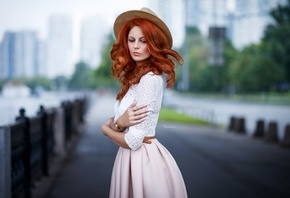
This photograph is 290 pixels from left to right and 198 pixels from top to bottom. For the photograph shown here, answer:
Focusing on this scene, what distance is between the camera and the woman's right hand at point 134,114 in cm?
313

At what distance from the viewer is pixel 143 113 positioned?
3135mm

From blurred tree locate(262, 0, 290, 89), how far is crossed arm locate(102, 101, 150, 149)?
52753mm

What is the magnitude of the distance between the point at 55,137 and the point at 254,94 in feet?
199

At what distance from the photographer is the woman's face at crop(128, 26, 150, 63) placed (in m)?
3.35

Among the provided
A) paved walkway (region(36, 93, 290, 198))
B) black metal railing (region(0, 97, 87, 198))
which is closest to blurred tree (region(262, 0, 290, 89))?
paved walkway (region(36, 93, 290, 198))

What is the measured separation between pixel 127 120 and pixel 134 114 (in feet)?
0.21

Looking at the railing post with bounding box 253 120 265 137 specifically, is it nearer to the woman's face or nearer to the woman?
the woman

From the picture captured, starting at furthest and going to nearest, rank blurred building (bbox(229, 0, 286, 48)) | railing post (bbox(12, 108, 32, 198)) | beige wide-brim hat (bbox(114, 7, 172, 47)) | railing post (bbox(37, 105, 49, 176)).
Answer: blurred building (bbox(229, 0, 286, 48)), railing post (bbox(37, 105, 49, 176)), railing post (bbox(12, 108, 32, 198)), beige wide-brim hat (bbox(114, 7, 172, 47))

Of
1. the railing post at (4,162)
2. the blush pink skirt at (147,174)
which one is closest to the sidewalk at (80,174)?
the railing post at (4,162)

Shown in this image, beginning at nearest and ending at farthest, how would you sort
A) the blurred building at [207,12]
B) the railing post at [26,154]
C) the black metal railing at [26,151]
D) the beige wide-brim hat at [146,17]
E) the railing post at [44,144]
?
the beige wide-brim hat at [146,17], the black metal railing at [26,151], the railing post at [26,154], the railing post at [44,144], the blurred building at [207,12]

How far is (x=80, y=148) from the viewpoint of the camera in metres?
13.5

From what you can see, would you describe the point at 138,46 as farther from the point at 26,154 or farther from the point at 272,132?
the point at 272,132

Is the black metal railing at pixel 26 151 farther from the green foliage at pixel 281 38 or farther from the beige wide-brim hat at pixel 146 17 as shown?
the green foliage at pixel 281 38

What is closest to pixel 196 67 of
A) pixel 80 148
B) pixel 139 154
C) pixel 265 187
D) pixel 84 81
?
pixel 84 81
